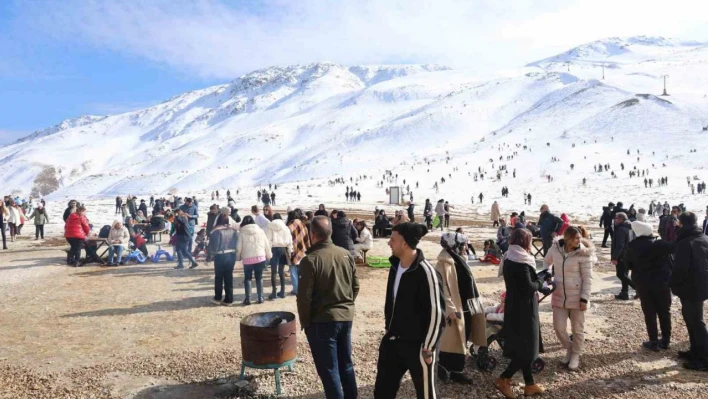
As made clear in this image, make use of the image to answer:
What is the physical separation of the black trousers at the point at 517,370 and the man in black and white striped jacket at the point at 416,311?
1655 mm

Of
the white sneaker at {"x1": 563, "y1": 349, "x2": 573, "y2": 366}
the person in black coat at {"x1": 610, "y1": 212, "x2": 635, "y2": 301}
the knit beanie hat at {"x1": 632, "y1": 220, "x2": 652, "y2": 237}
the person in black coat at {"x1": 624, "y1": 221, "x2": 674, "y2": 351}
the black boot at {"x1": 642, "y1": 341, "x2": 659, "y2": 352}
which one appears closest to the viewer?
the white sneaker at {"x1": 563, "y1": 349, "x2": 573, "y2": 366}

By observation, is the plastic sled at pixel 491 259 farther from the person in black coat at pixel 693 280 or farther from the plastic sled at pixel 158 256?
the plastic sled at pixel 158 256

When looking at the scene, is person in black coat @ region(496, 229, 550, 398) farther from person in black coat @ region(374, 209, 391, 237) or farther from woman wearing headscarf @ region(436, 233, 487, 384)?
person in black coat @ region(374, 209, 391, 237)

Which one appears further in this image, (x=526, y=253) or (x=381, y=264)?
(x=381, y=264)

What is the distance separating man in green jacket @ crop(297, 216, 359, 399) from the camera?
459 cm

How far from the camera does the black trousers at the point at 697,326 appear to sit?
6.26 metres

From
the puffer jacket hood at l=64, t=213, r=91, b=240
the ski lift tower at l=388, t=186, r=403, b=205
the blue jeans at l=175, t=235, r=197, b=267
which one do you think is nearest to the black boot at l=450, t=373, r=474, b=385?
the blue jeans at l=175, t=235, r=197, b=267

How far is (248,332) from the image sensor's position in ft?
18.1

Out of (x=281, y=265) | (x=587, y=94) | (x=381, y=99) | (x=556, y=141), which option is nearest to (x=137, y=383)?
(x=281, y=265)

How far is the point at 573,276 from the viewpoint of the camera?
19.8 ft

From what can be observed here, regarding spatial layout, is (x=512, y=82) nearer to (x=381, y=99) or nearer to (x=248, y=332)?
(x=381, y=99)

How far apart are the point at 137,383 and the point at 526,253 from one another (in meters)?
4.84

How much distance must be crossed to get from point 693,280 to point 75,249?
46.6ft

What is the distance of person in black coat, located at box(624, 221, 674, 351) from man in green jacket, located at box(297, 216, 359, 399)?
14.7 ft
